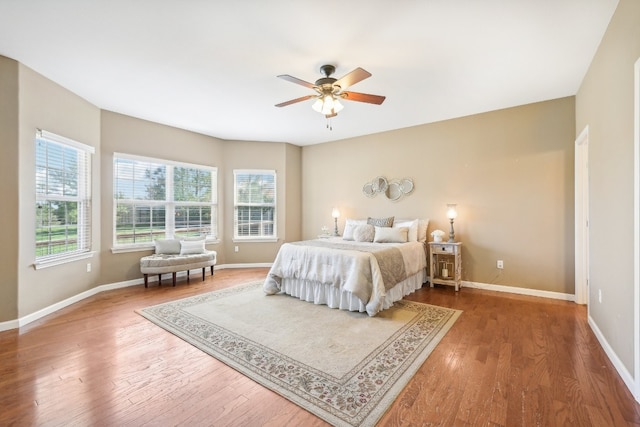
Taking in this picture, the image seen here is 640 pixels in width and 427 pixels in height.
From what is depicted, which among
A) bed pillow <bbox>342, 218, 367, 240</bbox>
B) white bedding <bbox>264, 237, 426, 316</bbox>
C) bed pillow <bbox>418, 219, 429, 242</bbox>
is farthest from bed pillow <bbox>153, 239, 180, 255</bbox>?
bed pillow <bbox>418, 219, 429, 242</bbox>

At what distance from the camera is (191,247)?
17.2 ft

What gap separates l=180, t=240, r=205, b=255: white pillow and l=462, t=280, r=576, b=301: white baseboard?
4635mm

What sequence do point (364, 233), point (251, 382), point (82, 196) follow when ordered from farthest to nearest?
point (364, 233) → point (82, 196) → point (251, 382)

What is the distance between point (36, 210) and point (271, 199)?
3.90 metres

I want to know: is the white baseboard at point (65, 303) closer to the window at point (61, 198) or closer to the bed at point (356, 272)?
the window at point (61, 198)

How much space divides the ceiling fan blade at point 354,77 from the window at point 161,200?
3.95 metres

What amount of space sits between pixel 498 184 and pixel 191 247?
207 inches

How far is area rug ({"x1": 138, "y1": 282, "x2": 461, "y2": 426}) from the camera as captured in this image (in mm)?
1928

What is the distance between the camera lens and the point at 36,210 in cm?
345

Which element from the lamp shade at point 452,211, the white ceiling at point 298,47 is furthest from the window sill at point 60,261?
the lamp shade at point 452,211

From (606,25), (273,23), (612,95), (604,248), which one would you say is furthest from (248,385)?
(606,25)

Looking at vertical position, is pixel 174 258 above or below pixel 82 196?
below

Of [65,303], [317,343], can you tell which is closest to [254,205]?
[65,303]

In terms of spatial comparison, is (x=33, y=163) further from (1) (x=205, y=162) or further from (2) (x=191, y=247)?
(1) (x=205, y=162)
